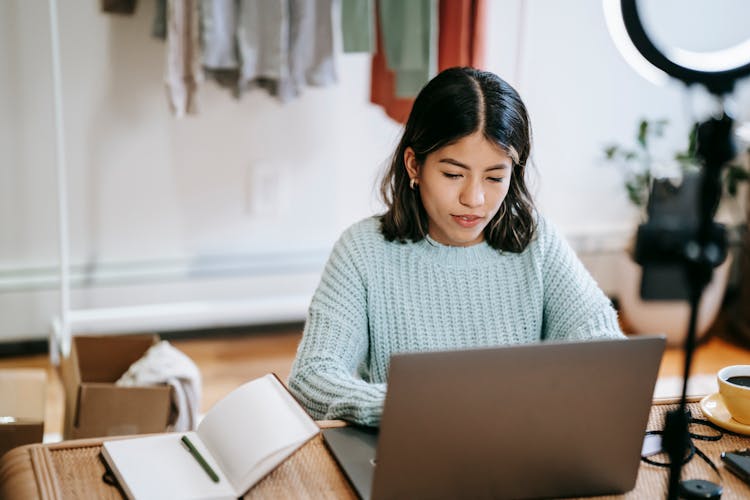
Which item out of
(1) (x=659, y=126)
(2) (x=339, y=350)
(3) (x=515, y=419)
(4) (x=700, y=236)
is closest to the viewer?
(4) (x=700, y=236)

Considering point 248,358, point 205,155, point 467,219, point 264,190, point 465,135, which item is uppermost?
point 465,135

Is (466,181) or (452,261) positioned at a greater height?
(466,181)

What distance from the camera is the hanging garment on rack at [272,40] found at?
247cm

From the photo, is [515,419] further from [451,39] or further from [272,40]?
[272,40]

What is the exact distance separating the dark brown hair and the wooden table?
484mm

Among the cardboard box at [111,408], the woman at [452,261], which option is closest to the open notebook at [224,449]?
the woman at [452,261]

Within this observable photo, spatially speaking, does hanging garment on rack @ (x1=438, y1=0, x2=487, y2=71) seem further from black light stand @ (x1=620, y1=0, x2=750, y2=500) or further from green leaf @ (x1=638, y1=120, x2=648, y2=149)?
black light stand @ (x1=620, y1=0, x2=750, y2=500)

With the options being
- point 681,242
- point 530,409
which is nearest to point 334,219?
point 530,409

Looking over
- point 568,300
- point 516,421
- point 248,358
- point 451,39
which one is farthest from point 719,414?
point 248,358

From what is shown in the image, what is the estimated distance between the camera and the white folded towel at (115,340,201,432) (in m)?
2.15

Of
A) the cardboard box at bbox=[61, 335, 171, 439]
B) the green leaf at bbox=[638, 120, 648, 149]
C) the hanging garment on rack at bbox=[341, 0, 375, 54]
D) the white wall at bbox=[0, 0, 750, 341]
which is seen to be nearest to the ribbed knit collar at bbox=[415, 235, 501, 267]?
the cardboard box at bbox=[61, 335, 171, 439]

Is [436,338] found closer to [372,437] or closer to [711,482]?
[372,437]

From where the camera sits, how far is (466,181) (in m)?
1.38

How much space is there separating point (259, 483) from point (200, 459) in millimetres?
76
